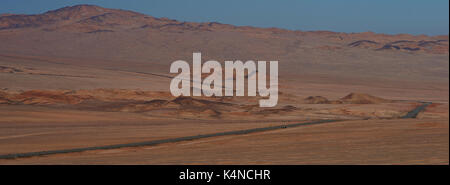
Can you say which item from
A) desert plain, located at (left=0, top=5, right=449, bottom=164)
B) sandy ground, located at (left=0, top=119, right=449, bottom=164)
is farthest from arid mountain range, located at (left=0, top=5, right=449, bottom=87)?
sandy ground, located at (left=0, top=119, right=449, bottom=164)

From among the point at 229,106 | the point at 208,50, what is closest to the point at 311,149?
the point at 229,106

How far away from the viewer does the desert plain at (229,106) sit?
509 inches

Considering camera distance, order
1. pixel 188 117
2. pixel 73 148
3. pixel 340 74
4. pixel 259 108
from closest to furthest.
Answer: pixel 73 148 < pixel 188 117 < pixel 259 108 < pixel 340 74

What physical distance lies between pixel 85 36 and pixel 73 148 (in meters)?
97.0

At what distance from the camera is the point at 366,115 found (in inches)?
1163

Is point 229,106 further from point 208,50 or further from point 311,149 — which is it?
point 208,50

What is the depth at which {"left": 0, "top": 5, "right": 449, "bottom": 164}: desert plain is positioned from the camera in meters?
12.9

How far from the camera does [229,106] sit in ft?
110

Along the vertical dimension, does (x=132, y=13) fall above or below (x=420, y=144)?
above
